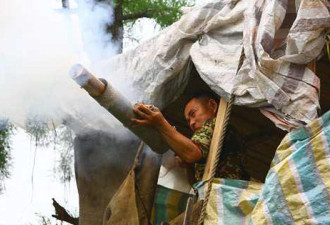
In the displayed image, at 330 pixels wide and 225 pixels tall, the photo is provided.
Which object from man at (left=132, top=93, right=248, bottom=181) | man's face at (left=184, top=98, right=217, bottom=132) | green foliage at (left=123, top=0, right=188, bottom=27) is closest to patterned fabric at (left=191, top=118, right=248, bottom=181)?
man at (left=132, top=93, right=248, bottom=181)

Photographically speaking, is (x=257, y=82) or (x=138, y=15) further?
(x=138, y=15)

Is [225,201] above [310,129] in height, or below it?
below

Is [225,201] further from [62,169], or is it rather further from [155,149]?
[62,169]

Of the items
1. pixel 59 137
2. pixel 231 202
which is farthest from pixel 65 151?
pixel 231 202

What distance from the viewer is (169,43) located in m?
4.12

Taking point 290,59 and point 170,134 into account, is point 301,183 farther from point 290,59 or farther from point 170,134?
point 170,134

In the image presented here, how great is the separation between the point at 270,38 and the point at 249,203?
87 cm

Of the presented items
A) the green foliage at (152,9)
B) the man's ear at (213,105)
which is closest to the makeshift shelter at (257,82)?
the man's ear at (213,105)

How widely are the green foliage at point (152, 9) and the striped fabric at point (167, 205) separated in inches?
150

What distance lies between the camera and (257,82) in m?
3.25

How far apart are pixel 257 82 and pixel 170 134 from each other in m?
0.72

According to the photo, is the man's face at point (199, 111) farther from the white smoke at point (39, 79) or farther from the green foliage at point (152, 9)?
the green foliage at point (152, 9)

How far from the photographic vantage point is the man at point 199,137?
3.69 meters

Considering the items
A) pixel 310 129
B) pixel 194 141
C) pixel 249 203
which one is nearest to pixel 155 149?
pixel 194 141
